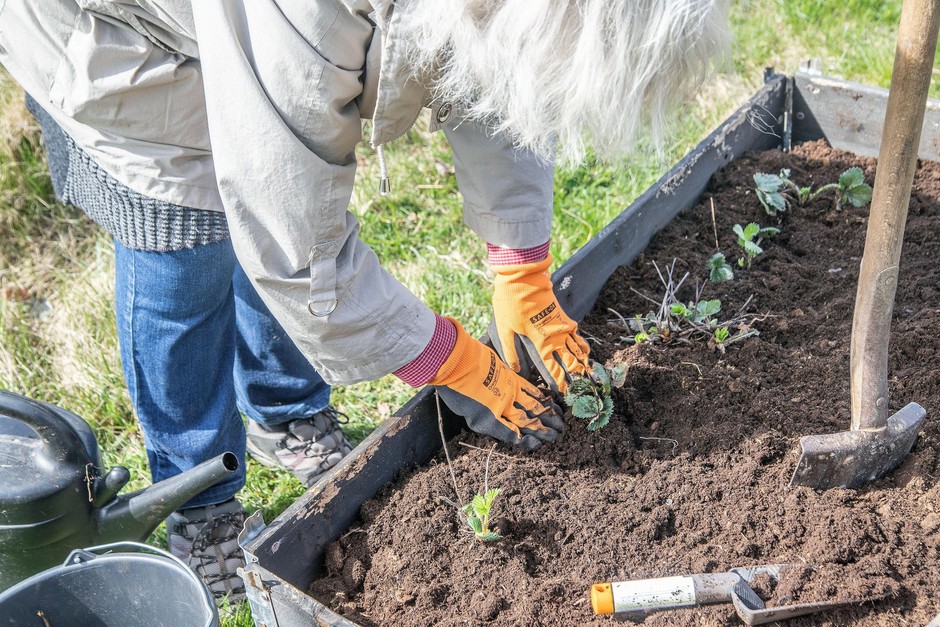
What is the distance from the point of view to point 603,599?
63.5 inches

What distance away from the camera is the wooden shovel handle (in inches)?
59.6

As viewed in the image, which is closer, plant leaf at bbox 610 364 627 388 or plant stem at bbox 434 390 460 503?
plant stem at bbox 434 390 460 503

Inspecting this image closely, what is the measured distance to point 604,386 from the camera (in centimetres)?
206

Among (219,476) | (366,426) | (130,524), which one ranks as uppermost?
(219,476)

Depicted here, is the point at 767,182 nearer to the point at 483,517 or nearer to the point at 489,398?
the point at 489,398

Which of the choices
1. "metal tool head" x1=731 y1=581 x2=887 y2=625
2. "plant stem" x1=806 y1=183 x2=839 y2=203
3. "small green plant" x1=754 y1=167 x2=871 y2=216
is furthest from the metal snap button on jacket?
"plant stem" x1=806 y1=183 x2=839 y2=203

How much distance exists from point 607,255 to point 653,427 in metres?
0.66

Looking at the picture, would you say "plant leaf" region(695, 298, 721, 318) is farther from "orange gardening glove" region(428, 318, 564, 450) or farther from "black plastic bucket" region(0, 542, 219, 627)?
"black plastic bucket" region(0, 542, 219, 627)

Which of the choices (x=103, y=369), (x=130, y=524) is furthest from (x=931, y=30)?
(x=103, y=369)

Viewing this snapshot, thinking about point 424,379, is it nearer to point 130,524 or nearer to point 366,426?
point 130,524

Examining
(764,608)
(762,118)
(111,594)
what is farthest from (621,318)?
(111,594)

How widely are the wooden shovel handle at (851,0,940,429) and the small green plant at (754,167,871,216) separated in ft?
3.36

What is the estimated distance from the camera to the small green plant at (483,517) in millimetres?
1739

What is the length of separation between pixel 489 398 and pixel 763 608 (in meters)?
0.71
